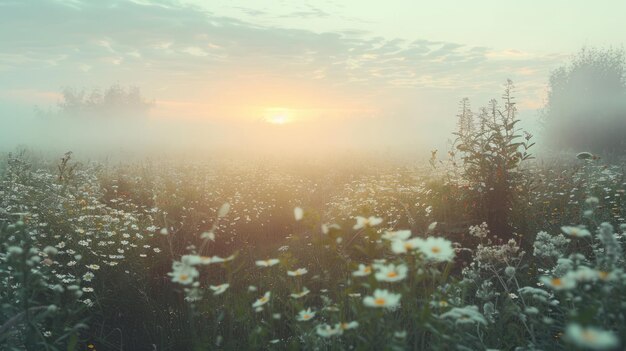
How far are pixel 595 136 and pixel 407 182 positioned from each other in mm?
16189

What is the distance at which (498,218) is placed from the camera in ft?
20.7

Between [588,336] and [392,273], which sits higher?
[588,336]

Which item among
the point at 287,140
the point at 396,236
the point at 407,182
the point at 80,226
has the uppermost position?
the point at 396,236

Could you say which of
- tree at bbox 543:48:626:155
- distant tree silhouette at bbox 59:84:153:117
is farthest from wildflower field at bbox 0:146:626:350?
distant tree silhouette at bbox 59:84:153:117

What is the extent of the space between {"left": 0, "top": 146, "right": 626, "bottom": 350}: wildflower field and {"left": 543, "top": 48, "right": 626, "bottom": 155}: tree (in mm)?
14337

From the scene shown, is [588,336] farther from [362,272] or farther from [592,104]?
[592,104]

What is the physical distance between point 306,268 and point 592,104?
20.8 m

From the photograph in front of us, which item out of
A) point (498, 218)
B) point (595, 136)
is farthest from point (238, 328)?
point (595, 136)

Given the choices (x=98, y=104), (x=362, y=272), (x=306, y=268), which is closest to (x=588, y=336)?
(x=362, y=272)

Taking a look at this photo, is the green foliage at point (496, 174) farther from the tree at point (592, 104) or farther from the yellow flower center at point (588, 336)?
the tree at point (592, 104)

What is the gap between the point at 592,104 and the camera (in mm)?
21703

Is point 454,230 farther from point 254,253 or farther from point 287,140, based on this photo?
point 287,140

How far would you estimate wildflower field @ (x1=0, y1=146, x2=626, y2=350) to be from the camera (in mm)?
2250

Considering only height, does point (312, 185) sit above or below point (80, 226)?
below
